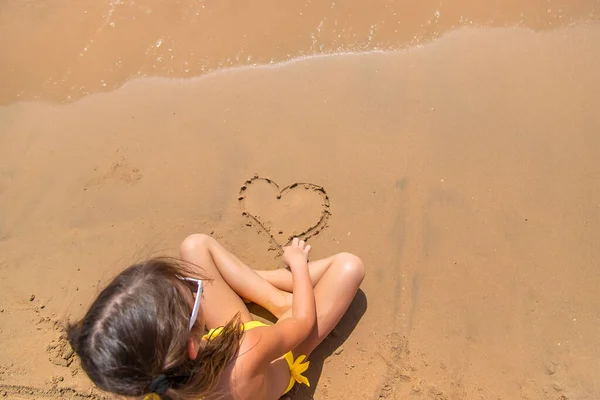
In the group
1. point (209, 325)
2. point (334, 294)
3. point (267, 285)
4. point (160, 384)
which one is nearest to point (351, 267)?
point (334, 294)

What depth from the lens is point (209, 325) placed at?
2123 mm

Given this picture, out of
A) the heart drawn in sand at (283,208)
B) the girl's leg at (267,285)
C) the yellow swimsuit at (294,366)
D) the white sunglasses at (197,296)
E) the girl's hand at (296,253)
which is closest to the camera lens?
the white sunglasses at (197,296)

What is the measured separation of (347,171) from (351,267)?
1.91ft

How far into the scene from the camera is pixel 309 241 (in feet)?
8.15

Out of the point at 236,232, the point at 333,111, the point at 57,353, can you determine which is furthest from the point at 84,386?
the point at 333,111

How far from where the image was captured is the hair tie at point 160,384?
4.66ft

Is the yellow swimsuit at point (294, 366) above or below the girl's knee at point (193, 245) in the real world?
below

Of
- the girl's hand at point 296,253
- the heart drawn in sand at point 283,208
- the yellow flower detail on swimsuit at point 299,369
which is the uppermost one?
the heart drawn in sand at point 283,208

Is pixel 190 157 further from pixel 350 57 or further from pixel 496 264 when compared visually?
pixel 496 264

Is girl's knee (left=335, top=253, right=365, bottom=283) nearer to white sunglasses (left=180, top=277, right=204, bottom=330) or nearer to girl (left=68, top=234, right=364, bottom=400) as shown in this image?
girl (left=68, top=234, right=364, bottom=400)

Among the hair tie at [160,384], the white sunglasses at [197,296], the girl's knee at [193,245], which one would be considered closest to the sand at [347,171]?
the girl's knee at [193,245]

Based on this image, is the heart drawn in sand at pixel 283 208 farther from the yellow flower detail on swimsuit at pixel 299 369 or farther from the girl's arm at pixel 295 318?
the yellow flower detail on swimsuit at pixel 299 369

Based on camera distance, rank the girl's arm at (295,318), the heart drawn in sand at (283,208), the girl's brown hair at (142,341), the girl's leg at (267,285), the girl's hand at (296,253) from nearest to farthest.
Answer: the girl's brown hair at (142,341) < the girl's arm at (295,318) < the girl's leg at (267,285) < the girl's hand at (296,253) < the heart drawn in sand at (283,208)

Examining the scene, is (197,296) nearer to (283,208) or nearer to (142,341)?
(142,341)
